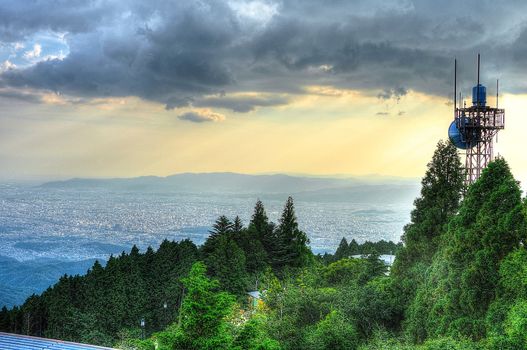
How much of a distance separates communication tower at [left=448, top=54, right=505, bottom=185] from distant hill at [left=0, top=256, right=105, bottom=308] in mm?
62216

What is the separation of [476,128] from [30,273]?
82974 millimetres

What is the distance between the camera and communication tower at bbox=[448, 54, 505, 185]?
91.5 ft

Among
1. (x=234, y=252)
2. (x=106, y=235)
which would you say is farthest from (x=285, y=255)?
(x=106, y=235)

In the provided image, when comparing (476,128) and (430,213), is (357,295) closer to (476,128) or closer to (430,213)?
(430,213)

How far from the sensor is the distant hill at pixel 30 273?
7462 centimetres

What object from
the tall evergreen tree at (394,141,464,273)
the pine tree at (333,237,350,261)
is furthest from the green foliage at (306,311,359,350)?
the pine tree at (333,237,350,261)

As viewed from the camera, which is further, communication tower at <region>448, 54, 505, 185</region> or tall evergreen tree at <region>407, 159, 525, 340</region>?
communication tower at <region>448, 54, 505, 185</region>

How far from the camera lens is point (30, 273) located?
8881 centimetres

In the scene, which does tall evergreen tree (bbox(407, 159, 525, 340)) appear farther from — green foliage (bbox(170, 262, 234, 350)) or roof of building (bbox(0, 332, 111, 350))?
roof of building (bbox(0, 332, 111, 350))

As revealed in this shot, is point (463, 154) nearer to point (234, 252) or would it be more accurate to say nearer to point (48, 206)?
point (234, 252)

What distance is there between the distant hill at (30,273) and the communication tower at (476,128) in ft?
204

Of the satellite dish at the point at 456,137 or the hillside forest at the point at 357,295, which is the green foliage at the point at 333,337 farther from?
the satellite dish at the point at 456,137

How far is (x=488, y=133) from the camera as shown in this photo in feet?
93.0

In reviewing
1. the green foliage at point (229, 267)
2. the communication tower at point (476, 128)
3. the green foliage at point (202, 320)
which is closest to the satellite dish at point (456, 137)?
the communication tower at point (476, 128)
